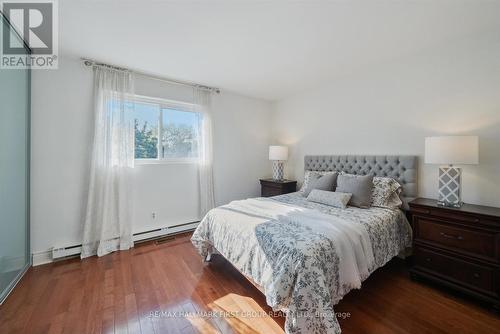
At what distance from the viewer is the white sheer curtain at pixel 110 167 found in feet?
8.68

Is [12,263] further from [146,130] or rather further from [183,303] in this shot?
[146,130]

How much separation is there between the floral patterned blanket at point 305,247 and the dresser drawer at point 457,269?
9.4 inches

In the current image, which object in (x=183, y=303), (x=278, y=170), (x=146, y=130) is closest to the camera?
(x=183, y=303)

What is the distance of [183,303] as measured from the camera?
1778 mm

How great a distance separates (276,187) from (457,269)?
8.14 ft

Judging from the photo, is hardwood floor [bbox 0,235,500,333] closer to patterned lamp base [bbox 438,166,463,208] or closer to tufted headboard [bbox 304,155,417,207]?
patterned lamp base [bbox 438,166,463,208]

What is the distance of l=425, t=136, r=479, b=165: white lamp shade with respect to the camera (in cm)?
184

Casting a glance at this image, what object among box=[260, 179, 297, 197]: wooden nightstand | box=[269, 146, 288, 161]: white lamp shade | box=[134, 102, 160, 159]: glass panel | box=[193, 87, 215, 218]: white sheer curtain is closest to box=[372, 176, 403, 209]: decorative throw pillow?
box=[260, 179, 297, 197]: wooden nightstand

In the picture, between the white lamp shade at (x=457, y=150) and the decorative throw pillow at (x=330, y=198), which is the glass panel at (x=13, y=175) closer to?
the decorative throw pillow at (x=330, y=198)

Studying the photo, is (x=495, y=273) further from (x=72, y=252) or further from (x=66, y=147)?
(x=66, y=147)

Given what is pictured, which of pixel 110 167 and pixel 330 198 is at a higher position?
pixel 110 167

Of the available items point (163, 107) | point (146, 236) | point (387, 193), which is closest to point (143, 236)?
point (146, 236)

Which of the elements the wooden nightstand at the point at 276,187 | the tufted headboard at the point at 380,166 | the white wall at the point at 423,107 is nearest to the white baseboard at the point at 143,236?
the wooden nightstand at the point at 276,187

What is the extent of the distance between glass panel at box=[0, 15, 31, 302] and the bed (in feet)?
5.54
